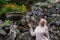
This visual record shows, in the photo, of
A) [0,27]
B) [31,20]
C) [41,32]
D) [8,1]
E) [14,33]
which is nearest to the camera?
[41,32]

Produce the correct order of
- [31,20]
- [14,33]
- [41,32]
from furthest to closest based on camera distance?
[31,20] < [14,33] < [41,32]

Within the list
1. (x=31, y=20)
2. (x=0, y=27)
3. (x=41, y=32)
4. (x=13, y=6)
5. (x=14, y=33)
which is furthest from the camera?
(x=13, y=6)

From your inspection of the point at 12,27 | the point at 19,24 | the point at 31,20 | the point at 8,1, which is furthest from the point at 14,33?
the point at 8,1

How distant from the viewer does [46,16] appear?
11258 mm

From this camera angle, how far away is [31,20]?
1077 cm

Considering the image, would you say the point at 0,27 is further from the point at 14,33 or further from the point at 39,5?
the point at 39,5

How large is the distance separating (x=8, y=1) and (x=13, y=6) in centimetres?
90

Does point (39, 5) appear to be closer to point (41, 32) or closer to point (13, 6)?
point (13, 6)

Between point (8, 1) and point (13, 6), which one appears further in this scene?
point (8, 1)

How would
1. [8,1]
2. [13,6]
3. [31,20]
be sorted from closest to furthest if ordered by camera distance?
1. [31,20]
2. [13,6]
3. [8,1]

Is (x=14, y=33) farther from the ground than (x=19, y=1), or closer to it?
closer to it

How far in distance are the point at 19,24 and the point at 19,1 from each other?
261 centimetres

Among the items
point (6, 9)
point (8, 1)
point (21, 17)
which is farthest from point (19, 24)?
point (8, 1)

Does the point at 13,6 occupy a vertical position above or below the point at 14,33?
above
